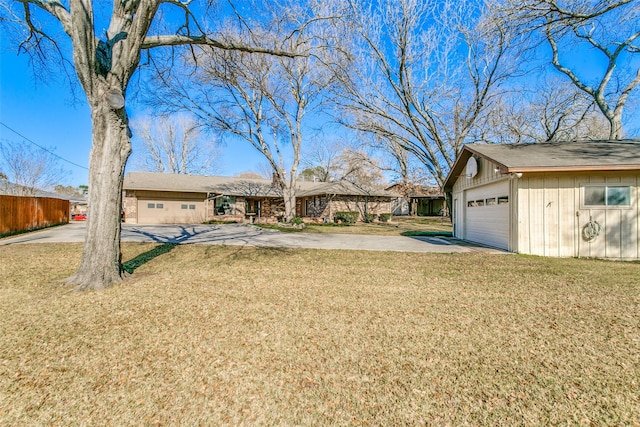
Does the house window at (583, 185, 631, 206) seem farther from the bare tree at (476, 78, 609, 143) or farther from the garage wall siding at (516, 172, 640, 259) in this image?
the bare tree at (476, 78, 609, 143)

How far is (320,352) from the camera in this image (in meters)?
2.71

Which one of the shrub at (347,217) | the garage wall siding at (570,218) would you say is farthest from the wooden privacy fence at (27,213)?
the garage wall siding at (570,218)

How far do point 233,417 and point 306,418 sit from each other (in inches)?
18.6

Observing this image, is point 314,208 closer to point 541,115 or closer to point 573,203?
point 541,115

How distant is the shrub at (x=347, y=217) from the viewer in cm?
2119

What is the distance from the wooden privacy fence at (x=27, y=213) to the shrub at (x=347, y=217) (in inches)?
660

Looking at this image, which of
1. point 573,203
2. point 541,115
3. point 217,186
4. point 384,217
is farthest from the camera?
point 384,217

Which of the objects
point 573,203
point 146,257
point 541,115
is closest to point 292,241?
point 146,257

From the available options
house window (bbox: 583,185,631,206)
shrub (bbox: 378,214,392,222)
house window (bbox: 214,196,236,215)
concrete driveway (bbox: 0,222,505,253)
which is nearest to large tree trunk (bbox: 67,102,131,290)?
concrete driveway (bbox: 0,222,505,253)

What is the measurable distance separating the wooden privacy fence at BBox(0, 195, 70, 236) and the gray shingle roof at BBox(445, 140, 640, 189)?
17.5 meters

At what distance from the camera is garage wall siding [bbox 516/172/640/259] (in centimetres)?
756

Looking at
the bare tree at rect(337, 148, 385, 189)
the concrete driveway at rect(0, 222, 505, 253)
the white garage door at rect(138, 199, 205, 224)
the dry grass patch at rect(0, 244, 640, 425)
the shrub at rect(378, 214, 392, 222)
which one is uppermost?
the bare tree at rect(337, 148, 385, 189)

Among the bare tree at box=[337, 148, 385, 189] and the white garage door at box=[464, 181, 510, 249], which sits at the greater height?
the bare tree at box=[337, 148, 385, 189]

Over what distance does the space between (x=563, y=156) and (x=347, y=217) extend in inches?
550
